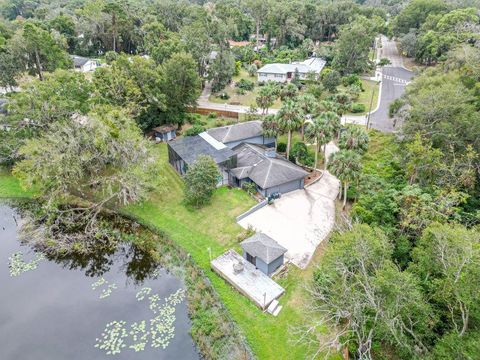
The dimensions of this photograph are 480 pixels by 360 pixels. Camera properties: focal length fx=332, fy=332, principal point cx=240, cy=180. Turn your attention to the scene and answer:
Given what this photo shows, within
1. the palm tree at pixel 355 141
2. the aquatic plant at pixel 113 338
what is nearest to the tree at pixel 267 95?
the palm tree at pixel 355 141

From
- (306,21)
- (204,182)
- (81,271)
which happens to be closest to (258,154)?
(204,182)

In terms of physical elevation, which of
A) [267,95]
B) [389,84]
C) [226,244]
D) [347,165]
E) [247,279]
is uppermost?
[267,95]

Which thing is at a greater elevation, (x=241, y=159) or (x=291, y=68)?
(x=291, y=68)

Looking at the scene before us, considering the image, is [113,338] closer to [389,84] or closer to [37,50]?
[37,50]

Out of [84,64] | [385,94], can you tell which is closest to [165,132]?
[385,94]

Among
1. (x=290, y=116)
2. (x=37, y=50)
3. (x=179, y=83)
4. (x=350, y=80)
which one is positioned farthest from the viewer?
(x=350, y=80)

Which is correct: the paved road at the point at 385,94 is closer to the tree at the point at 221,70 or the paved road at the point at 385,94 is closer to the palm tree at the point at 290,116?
the tree at the point at 221,70
